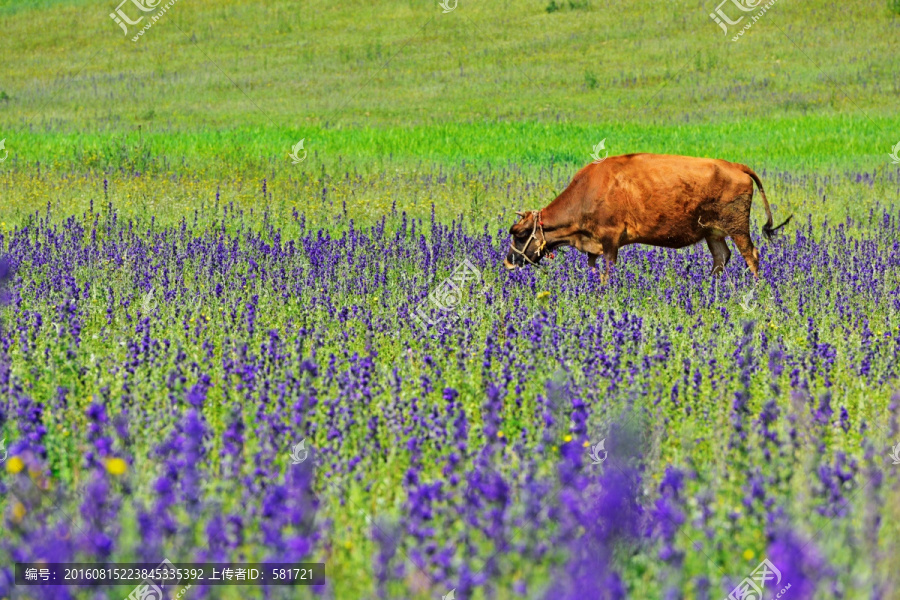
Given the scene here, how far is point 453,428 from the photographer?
4180 millimetres

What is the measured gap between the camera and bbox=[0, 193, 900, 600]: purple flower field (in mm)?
2889

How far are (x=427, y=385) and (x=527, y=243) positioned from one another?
15.6 feet

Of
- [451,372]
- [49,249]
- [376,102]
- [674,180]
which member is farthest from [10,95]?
[451,372]

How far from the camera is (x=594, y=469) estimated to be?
3.93 meters

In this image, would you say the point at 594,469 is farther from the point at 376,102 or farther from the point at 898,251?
the point at 376,102

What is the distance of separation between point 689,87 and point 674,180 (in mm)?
25678

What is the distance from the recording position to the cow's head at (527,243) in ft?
30.4
